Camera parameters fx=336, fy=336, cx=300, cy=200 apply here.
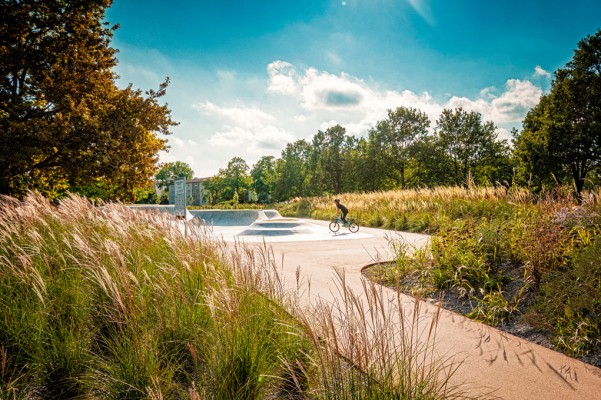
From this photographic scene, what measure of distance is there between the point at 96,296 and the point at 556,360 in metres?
4.13

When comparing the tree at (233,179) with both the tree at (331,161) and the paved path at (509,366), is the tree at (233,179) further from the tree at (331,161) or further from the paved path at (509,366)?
the paved path at (509,366)

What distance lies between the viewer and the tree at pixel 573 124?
23.4m

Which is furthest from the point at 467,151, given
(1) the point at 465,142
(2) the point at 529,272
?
(2) the point at 529,272

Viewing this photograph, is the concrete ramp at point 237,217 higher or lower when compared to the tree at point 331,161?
lower

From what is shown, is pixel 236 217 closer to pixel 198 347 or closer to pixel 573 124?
pixel 198 347

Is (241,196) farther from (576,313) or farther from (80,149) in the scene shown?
(576,313)

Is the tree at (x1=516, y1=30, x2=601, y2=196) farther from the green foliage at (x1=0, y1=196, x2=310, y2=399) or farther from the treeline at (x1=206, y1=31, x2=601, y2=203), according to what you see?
the green foliage at (x1=0, y1=196, x2=310, y2=399)

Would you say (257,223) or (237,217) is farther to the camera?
(237,217)

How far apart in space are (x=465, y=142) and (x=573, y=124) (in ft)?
48.2

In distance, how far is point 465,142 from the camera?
38.6 meters

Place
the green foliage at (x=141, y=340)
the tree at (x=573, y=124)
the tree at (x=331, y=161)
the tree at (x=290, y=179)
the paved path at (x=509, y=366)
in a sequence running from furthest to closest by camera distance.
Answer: the tree at (x=290, y=179) → the tree at (x=331, y=161) → the tree at (x=573, y=124) → the paved path at (x=509, y=366) → the green foliage at (x=141, y=340)

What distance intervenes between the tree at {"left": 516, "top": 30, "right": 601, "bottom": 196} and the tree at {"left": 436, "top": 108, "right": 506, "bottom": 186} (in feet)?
37.7

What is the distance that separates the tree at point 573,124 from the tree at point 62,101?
83.5 feet

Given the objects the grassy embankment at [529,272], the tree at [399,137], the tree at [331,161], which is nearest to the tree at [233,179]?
the tree at [331,161]
